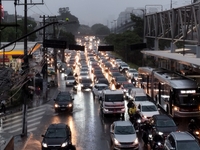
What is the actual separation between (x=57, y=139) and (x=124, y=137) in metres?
3.14

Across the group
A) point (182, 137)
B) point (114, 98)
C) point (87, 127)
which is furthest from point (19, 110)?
point (182, 137)

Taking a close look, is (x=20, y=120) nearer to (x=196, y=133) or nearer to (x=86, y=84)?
(x=196, y=133)

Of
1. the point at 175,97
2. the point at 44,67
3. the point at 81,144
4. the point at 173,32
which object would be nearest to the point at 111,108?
the point at 175,97

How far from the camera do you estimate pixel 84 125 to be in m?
27.0

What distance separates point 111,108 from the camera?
2864 cm

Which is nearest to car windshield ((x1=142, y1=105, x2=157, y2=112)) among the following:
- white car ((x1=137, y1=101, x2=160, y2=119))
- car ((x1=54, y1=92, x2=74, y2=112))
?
white car ((x1=137, y1=101, x2=160, y2=119))

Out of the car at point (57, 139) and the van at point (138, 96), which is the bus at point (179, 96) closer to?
the van at point (138, 96)

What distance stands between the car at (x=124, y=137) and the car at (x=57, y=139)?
2.19 metres

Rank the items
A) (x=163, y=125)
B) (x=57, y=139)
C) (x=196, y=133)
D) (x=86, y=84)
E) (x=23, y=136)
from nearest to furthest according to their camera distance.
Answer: (x=57, y=139) → (x=163, y=125) → (x=196, y=133) → (x=23, y=136) → (x=86, y=84)

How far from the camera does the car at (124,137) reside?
1914cm

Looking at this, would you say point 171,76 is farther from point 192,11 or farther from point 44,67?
point 44,67

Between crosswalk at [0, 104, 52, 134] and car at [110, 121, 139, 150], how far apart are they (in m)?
7.40

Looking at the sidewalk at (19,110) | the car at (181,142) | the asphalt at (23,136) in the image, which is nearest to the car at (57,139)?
the sidewalk at (19,110)

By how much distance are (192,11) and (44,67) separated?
19.4 meters
